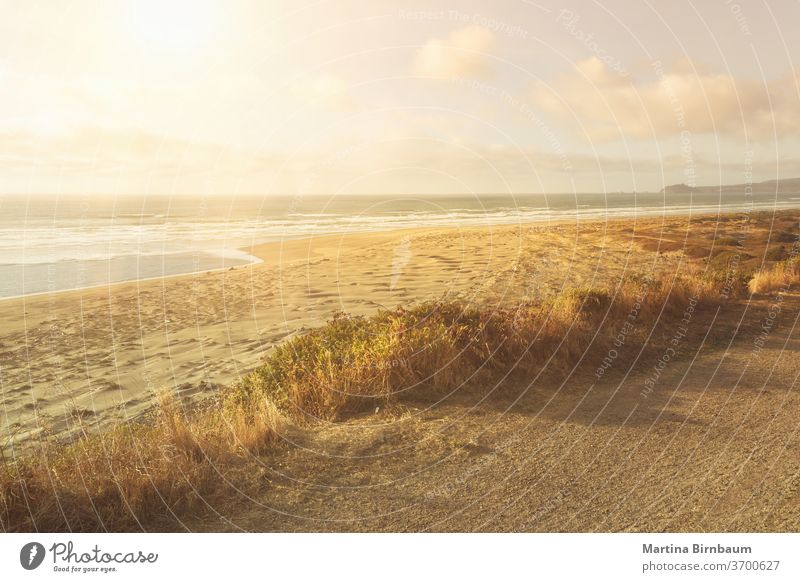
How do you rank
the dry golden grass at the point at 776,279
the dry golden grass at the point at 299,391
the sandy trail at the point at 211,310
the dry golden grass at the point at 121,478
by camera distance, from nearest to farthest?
the dry golden grass at the point at 121,478
the dry golden grass at the point at 299,391
the sandy trail at the point at 211,310
the dry golden grass at the point at 776,279

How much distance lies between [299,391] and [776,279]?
11819mm

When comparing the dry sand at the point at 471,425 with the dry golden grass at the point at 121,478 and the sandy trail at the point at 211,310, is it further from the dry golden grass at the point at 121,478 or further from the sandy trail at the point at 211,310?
the dry golden grass at the point at 121,478

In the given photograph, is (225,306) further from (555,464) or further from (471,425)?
(555,464)

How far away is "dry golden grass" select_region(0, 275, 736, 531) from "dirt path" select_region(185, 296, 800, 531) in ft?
1.32

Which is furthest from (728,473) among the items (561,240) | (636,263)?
(561,240)

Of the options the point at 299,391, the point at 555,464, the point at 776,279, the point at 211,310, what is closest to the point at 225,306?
the point at 211,310

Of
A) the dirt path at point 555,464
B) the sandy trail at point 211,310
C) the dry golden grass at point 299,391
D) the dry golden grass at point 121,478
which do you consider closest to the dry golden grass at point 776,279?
the dry golden grass at point 299,391

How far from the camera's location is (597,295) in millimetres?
10289

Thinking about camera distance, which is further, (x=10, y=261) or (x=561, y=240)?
(x=561, y=240)

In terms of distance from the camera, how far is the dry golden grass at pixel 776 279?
12812 millimetres

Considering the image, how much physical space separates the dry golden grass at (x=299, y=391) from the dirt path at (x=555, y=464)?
40cm

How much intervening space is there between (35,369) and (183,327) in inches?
122

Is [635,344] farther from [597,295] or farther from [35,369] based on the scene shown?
[35,369]

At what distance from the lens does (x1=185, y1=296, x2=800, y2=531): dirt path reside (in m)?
4.56
